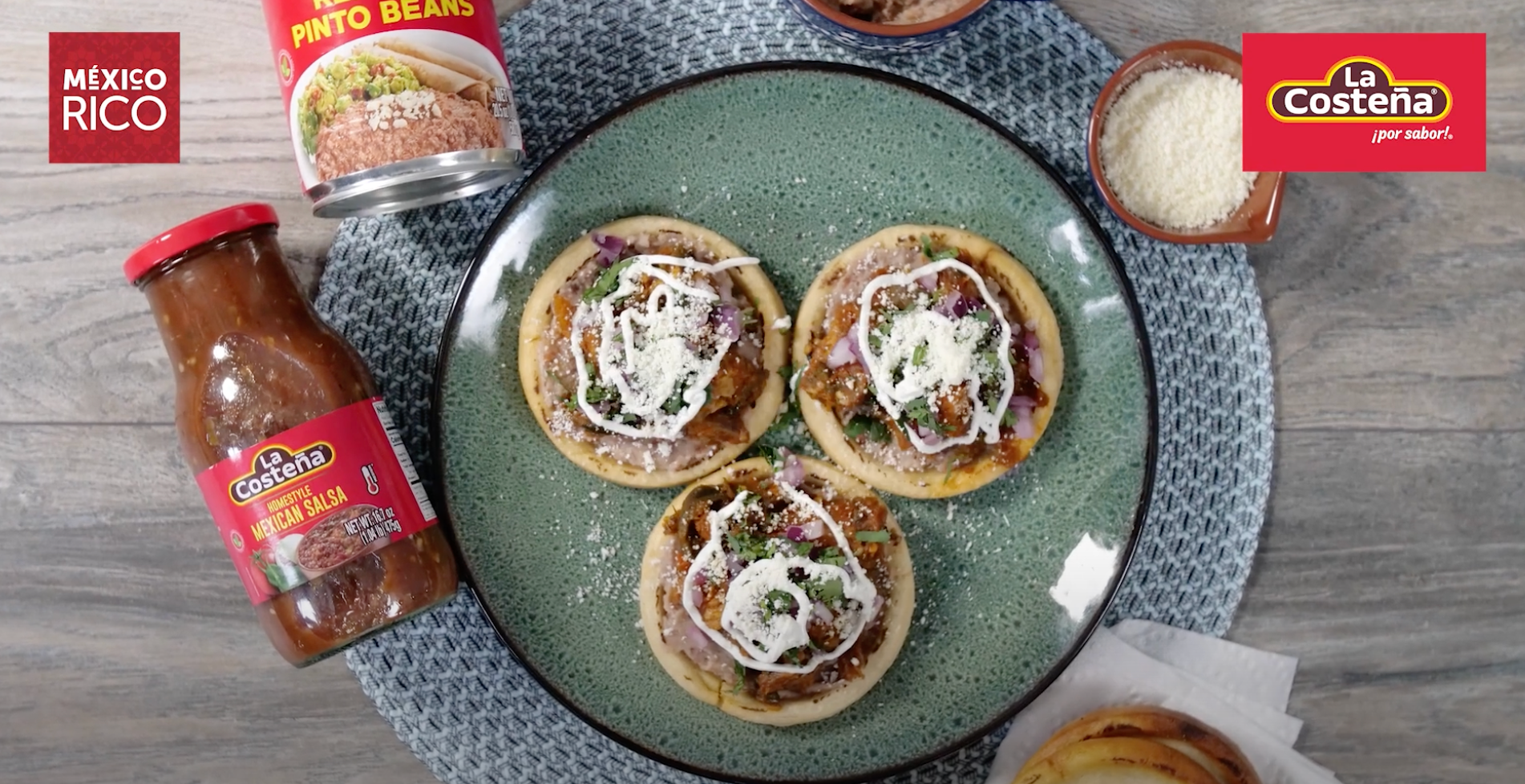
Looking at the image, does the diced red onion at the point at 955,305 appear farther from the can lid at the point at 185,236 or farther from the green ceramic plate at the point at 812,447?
the can lid at the point at 185,236

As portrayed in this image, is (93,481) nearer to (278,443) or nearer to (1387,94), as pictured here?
(278,443)

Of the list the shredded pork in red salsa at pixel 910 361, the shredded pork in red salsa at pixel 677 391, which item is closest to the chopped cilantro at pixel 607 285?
the shredded pork in red salsa at pixel 677 391

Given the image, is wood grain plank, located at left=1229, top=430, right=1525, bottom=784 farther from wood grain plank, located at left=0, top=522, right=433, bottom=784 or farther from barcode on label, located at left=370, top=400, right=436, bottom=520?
wood grain plank, located at left=0, top=522, right=433, bottom=784

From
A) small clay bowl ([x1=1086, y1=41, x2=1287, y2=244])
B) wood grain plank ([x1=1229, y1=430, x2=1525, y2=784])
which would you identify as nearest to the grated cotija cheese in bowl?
small clay bowl ([x1=1086, y1=41, x2=1287, y2=244])

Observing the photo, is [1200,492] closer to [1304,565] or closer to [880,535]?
[1304,565]

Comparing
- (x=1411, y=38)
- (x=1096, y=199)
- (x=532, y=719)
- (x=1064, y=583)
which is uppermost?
(x=1411, y=38)

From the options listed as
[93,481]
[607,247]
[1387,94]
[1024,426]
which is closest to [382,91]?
[607,247]

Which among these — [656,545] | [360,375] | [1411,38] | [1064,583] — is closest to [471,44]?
[360,375]
